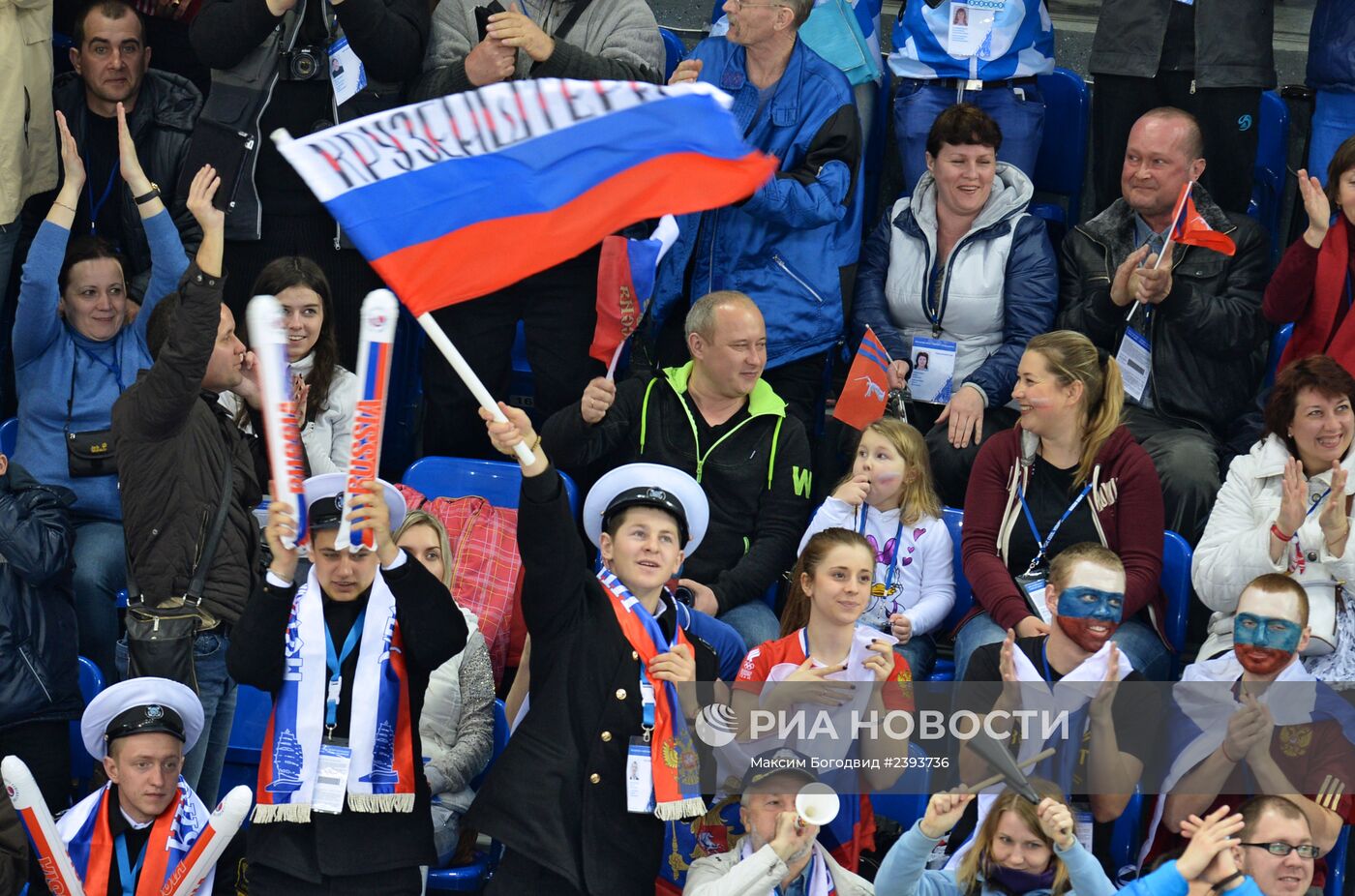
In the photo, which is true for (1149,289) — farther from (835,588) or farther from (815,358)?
(835,588)

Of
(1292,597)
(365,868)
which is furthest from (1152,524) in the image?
(365,868)

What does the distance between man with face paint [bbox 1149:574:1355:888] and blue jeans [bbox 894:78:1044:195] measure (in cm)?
245

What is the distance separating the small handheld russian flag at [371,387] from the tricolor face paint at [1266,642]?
8.46 ft

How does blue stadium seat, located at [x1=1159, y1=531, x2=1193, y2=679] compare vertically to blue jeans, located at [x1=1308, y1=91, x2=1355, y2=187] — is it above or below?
below

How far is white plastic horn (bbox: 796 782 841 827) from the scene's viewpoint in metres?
4.91

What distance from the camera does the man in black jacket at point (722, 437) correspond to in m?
6.67

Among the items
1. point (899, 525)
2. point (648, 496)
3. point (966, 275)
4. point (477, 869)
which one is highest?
point (966, 275)

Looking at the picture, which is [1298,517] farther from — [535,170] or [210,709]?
[210,709]

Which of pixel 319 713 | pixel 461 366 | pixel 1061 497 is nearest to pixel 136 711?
pixel 319 713

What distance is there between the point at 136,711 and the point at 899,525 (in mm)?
2441

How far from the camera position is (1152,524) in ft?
20.7

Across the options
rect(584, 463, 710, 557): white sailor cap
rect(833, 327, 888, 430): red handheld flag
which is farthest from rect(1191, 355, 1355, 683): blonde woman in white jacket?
rect(584, 463, 710, 557): white sailor cap

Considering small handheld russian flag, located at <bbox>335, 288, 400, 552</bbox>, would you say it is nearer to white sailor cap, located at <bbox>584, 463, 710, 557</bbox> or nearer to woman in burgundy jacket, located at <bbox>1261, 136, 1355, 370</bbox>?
white sailor cap, located at <bbox>584, 463, 710, 557</bbox>

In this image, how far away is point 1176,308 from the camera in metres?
6.90
